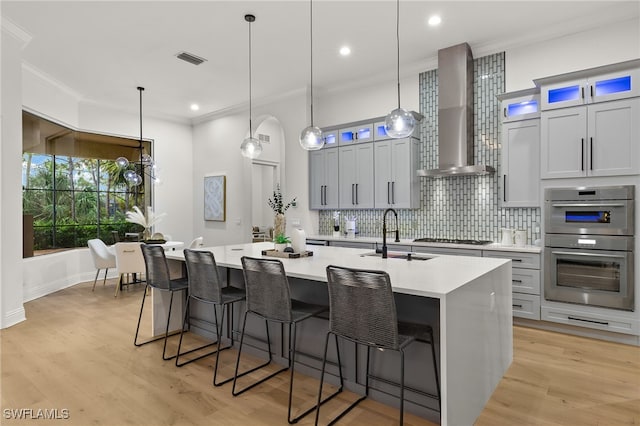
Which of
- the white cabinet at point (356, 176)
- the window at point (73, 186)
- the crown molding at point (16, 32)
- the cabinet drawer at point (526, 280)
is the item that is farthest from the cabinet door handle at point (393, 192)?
the window at point (73, 186)

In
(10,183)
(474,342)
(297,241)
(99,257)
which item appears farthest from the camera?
(99,257)

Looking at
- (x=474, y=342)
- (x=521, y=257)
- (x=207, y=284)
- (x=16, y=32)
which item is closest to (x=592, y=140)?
(x=521, y=257)

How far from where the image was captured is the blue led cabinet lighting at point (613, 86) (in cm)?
363

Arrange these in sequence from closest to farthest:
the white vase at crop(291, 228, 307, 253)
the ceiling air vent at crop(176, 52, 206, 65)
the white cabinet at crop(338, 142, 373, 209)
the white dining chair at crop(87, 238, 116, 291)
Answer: the white vase at crop(291, 228, 307, 253)
the ceiling air vent at crop(176, 52, 206, 65)
the white cabinet at crop(338, 142, 373, 209)
the white dining chair at crop(87, 238, 116, 291)

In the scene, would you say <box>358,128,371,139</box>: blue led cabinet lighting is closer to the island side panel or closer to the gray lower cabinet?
the gray lower cabinet

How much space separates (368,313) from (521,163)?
3306mm

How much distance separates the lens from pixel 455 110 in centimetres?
485

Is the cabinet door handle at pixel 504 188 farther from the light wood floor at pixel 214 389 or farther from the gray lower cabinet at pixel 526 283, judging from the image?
the light wood floor at pixel 214 389

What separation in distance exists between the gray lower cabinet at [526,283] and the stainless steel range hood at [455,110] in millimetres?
1144

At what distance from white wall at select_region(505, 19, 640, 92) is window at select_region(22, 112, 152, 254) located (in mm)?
6822

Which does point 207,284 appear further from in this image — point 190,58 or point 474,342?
point 190,58

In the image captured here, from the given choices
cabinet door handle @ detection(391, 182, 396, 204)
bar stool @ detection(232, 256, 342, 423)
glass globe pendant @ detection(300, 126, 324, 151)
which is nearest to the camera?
bar stool @ detection(232, 256, 342, 423)

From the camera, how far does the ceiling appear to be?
3.88 m

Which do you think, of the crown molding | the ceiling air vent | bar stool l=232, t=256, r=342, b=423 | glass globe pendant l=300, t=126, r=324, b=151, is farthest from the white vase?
the crown molding
